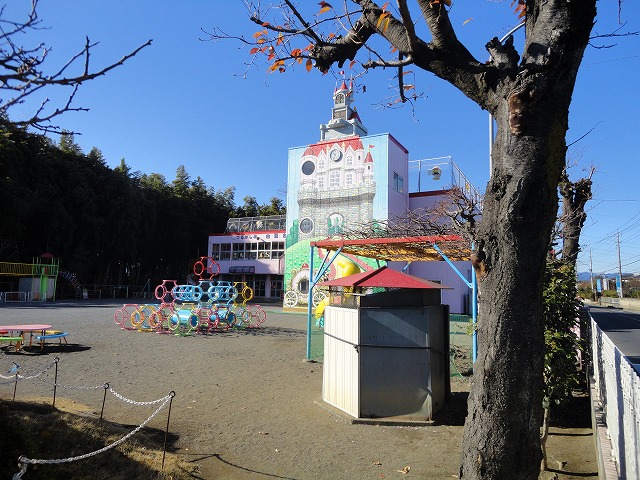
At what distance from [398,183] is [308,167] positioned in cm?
656

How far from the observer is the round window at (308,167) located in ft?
104

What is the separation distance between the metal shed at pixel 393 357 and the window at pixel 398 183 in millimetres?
23203

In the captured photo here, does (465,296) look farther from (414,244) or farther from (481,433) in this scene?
(481,433)

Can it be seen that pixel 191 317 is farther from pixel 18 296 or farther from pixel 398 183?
pixel 18 296

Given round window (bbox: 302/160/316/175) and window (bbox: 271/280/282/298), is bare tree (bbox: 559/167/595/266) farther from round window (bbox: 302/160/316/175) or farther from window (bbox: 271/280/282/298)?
window (bbox: 271/280/282/298)

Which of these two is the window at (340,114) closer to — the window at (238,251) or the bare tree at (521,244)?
the window at (238,251)

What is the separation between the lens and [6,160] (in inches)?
1283

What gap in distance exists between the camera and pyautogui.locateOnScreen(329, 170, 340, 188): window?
30500 mm

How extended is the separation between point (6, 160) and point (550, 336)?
3806cm

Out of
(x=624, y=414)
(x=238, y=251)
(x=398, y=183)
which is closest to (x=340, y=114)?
(x=398, y=183)

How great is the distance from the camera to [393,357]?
6.82 meters

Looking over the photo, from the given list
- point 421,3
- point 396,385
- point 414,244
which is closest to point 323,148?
point 414,244

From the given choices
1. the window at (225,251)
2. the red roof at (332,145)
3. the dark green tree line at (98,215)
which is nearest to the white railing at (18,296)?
the dark green tree line at (98,215)

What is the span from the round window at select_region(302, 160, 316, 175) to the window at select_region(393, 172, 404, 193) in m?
5.81
